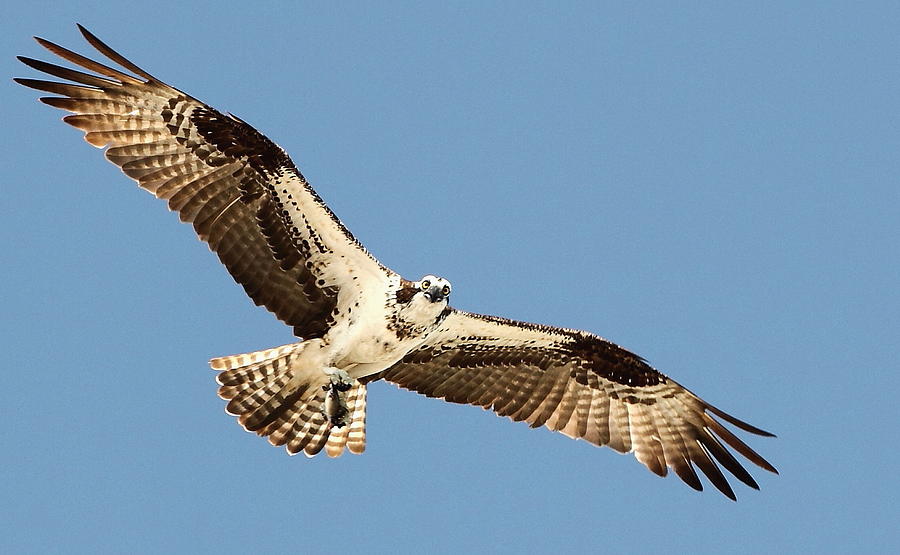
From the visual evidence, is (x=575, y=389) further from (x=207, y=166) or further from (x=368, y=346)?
(x=207, y=166)

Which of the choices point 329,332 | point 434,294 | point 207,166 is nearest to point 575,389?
point 434,294

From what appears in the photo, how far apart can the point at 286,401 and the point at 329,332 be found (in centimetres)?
97

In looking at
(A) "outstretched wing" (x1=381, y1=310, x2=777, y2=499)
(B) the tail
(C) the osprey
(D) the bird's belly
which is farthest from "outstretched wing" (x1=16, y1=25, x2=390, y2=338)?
(A) "outstretched wing" (x1=381, y1=310, x2=777, y2=499)

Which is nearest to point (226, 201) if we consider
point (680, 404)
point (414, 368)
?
point (414, 368)

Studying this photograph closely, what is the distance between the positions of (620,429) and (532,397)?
102 cm

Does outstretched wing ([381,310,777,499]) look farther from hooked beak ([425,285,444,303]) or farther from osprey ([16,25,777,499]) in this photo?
hooked beak ([425,285,444,303])

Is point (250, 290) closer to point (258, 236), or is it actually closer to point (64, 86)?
point (258, 236)

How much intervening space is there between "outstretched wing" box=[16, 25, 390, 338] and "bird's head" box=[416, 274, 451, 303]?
60 cm

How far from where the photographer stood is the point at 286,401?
48.6ft

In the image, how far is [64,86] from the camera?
44.9 feet

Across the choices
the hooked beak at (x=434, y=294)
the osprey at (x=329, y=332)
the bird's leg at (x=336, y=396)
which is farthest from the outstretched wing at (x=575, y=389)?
the hooked beak at (x=434, y=294)

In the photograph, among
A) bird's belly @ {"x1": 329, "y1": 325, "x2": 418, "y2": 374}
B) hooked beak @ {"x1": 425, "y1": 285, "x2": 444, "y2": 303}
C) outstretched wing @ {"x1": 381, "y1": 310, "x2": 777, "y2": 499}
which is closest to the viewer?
hooked beak @ {"x1": 425, "y1": 285, "x2": 444, "y2": 303}

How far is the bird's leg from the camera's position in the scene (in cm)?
1449

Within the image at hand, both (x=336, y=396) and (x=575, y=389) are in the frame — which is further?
(x=575, y=389)
